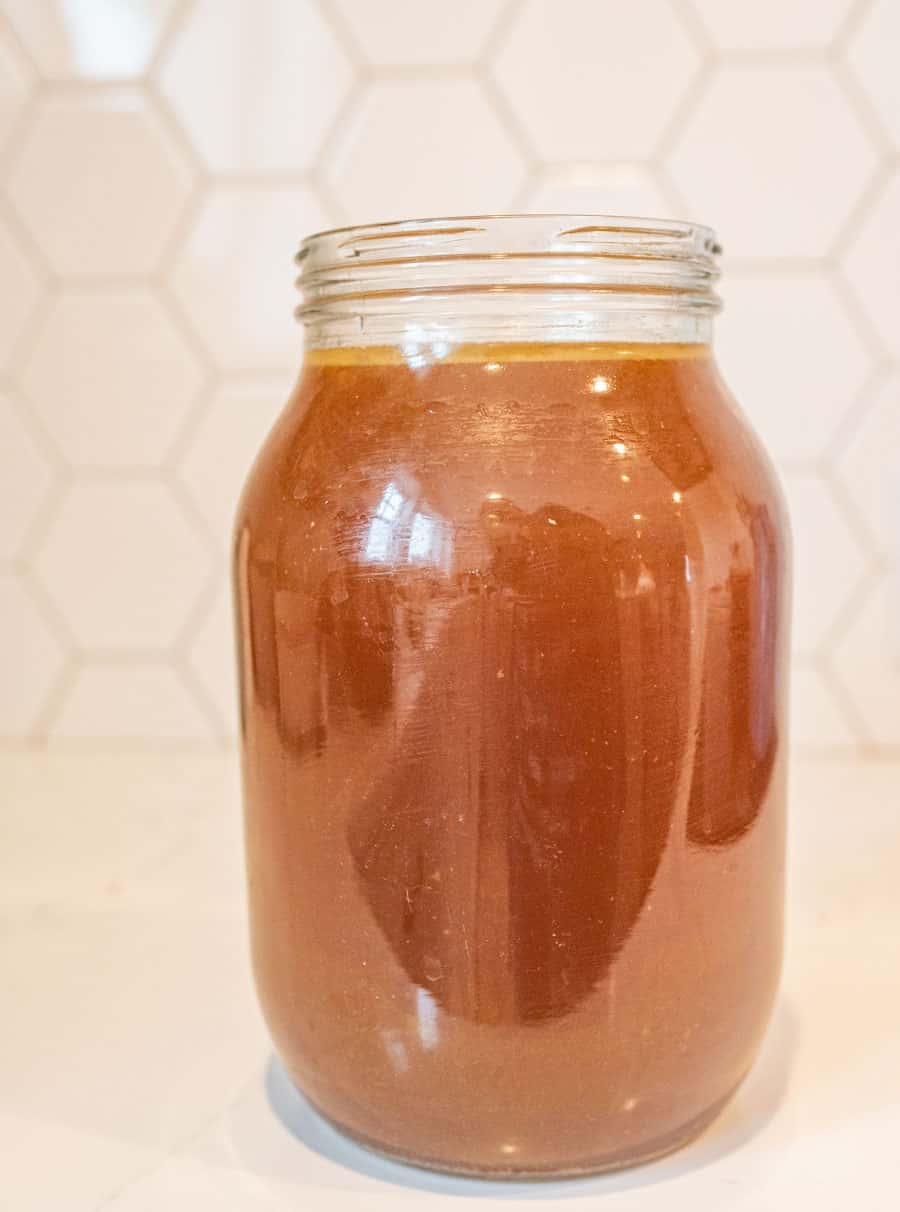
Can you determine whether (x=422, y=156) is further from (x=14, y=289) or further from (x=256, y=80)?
(x=14, y=289)

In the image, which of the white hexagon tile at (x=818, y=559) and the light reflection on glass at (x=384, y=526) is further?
the white hexagon tile at (x=818, y=559)

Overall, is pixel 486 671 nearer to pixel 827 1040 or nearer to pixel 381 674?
pixel 381 674

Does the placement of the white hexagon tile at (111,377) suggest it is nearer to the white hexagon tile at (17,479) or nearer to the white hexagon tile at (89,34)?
the white hexagon tile at (17,479)

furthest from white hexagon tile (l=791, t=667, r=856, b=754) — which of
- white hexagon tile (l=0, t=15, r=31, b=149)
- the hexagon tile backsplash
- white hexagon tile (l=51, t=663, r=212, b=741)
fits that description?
white hexagon tile (l=0, t=15, r=31, b=149)

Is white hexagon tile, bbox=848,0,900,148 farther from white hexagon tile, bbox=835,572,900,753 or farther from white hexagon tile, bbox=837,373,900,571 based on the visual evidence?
white hexagon tile, bbox=835,572,900,753

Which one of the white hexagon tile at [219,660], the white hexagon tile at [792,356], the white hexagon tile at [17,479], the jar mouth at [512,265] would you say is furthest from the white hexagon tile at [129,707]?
the jar mouth at [512,265]

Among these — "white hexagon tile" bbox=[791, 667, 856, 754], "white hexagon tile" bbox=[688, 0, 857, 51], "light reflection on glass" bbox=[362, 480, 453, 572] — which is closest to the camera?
"light reflection on glass" bbox=[362, 480, 453, 572]

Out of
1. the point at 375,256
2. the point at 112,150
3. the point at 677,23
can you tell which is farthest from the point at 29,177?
the point at 375,256

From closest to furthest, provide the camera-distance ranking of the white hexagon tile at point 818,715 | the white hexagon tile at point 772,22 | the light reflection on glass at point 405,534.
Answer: the light reflection on glass at point 405,534
the white hexagon tile at point 772,22
the white hexagon tile at point 818,715
